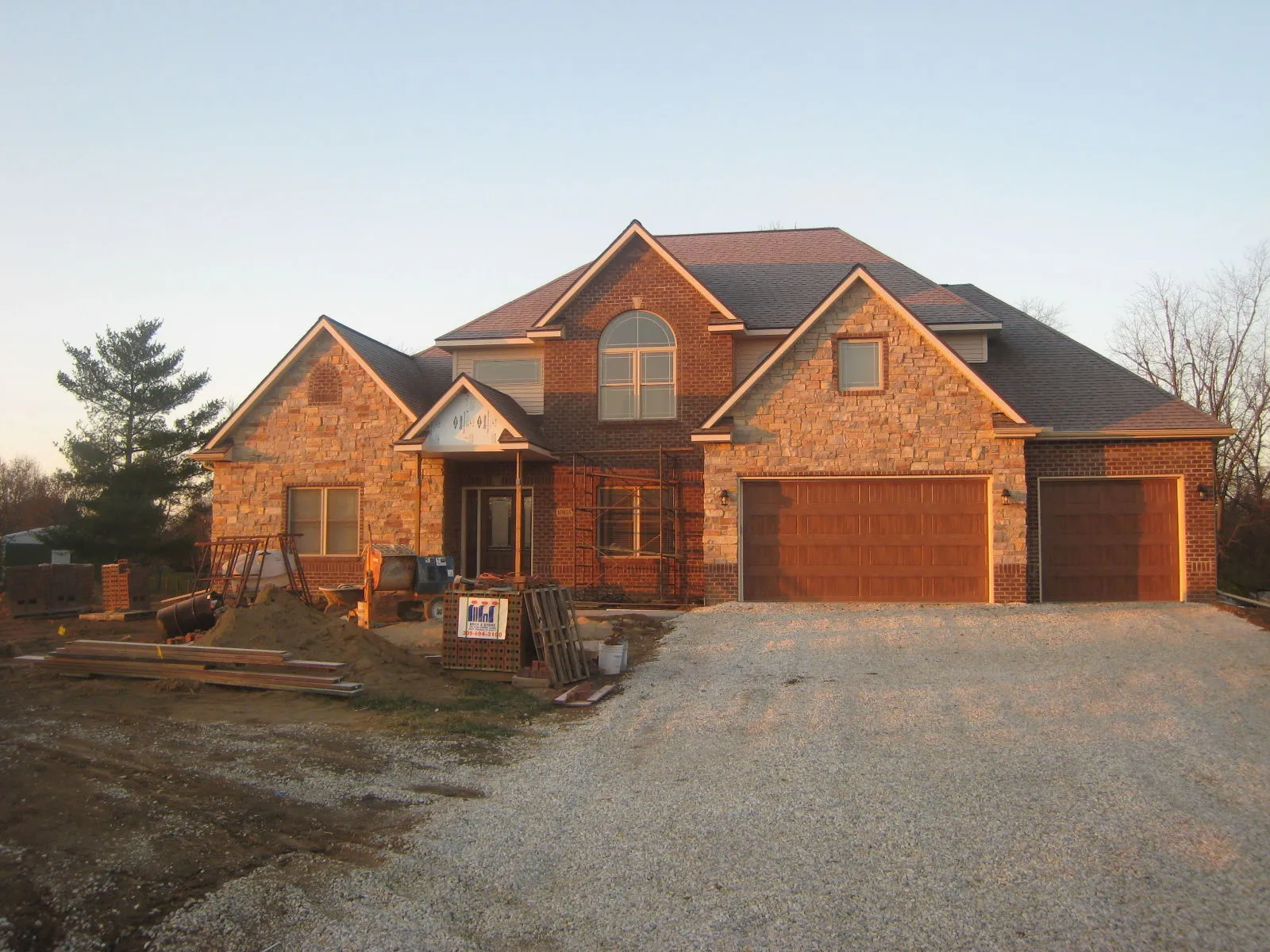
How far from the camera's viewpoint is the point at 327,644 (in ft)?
37.5

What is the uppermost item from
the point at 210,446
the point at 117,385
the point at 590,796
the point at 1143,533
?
the point at 117,385

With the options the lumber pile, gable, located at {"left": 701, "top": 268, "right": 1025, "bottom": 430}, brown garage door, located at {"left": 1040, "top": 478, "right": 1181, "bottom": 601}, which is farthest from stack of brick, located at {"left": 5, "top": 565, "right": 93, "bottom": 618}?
brown garage door, located at {"left": 1040, "top": 478, "right": 1181, "bottom": 601}

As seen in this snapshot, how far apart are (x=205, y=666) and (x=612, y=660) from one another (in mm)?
4504

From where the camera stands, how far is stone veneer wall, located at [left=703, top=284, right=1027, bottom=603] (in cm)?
1627

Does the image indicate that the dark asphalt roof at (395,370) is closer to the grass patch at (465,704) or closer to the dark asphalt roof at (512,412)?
the dark asphalt roof at (512,412)

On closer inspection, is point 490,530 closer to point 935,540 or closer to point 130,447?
point 935,540

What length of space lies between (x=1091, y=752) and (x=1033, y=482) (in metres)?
9.90

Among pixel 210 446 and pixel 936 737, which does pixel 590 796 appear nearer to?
pixel 936 737

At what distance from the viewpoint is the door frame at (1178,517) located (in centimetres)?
1655

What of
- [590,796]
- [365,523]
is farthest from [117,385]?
[590,796]

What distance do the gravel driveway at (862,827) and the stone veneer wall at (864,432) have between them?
551 cm

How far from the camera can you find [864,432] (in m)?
16.6

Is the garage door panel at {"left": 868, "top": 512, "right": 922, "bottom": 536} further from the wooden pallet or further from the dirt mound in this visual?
the dirt mound

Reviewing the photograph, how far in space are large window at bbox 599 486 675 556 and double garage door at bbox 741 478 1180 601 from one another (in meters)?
2.05
